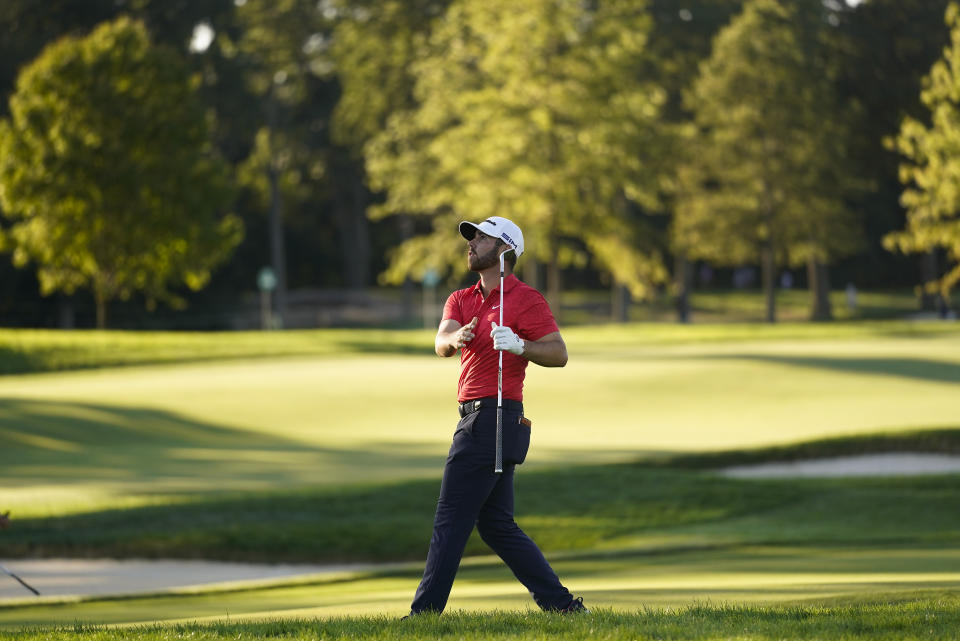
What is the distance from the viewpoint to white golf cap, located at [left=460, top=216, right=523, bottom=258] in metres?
7.01

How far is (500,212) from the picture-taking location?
1722 inches

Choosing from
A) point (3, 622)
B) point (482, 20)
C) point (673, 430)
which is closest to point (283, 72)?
point (482, 20)

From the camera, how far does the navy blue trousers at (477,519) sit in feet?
22.7

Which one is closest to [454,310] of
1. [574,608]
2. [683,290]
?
[574,608]

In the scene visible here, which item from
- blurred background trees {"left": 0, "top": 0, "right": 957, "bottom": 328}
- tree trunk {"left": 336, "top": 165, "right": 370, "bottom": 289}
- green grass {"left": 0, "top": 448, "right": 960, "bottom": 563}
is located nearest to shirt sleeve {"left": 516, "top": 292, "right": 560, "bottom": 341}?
green grass {"left": 0, "top": 448, "right": 960, "bottom": 563}

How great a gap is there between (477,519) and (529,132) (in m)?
37.0

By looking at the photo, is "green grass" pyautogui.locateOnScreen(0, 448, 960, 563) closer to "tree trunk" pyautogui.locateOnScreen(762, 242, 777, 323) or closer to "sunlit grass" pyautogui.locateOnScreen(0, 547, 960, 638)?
"sunlit grass" pyautogui.locateOnScreen(0, 547, 960, 638)

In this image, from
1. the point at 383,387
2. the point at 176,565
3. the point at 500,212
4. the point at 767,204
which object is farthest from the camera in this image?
the point at 767,204

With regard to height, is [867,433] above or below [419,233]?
below

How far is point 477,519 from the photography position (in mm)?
7141

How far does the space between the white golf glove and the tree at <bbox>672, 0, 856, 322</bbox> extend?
166 feet

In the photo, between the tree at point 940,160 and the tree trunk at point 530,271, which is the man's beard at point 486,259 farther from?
the tree trunk at point 530,271

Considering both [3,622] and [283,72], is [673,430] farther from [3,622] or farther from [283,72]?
[283,72]

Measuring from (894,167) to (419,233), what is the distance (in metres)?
32.1
